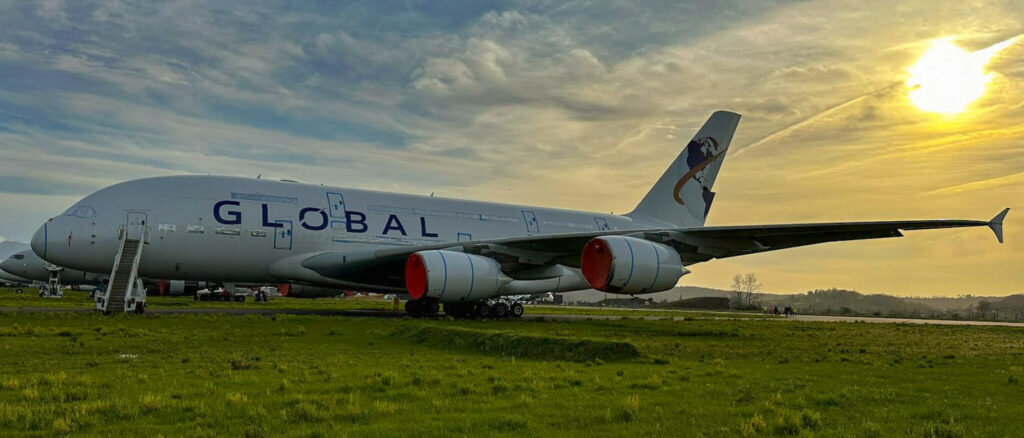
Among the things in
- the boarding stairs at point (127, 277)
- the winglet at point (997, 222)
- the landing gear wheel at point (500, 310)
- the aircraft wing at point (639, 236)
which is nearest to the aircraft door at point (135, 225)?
the boarding stairs at point (127, 277)

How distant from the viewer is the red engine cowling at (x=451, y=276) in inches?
791

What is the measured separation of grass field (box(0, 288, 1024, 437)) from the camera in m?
6.62

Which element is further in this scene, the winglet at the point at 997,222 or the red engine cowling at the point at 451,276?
the red engine cowling at the point at 451,276

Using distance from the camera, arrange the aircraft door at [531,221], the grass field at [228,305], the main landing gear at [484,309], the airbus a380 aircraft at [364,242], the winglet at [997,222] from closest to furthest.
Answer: the winglet at [997,222]
the airbus a380 aircraft at [364,242]
the main landing gear at [484,309]
the aircraft door at [531,221]
the grass field at [228,305]

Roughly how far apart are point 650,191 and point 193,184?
64.6ft

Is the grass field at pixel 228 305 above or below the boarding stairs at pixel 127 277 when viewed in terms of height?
below

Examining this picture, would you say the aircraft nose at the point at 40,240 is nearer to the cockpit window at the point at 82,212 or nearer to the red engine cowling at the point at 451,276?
the cockpit window at the point at 82,212

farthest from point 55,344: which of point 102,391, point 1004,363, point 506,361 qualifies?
point 1004,363

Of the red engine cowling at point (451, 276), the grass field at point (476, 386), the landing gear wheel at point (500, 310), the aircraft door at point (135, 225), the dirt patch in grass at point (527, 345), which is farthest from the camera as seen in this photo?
the landing gear wheel at point (500, 310)

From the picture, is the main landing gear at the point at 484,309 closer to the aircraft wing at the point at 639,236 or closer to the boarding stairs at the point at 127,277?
the aircraft wing at the point at 639,236

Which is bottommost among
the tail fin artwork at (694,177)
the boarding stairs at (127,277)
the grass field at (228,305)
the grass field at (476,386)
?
the grass field at (228,305)

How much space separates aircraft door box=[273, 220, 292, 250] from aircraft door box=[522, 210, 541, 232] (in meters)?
9.59

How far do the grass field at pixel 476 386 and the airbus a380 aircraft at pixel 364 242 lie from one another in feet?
15.4

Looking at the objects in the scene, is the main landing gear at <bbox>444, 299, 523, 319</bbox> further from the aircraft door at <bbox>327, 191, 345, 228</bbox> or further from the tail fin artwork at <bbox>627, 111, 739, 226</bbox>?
the tail fin artwork at <bbox>627, 111, 739, 226</bbox>
